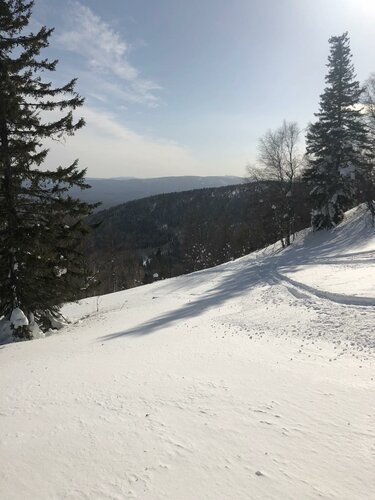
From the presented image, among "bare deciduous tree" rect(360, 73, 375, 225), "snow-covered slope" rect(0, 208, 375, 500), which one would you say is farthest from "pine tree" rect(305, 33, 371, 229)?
"snow-covered slope" rect(0, 208, 375, 500)

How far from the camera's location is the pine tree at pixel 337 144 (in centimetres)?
3081

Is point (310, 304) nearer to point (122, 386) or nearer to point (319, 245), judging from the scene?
point (122, 386)

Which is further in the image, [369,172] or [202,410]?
[369,172]

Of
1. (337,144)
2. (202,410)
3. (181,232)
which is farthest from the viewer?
(181,232)

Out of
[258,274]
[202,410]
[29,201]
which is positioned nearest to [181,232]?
[258,274]

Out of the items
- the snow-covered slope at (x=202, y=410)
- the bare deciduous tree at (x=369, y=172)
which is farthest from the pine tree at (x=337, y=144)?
the snow-covered slope at (x=202, y=410)

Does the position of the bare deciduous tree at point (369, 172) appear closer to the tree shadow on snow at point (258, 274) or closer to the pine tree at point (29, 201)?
the tree shadow on snow at point (258, 274)

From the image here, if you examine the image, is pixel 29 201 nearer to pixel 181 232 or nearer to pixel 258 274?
pixel 258 274

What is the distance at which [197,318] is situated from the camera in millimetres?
11352

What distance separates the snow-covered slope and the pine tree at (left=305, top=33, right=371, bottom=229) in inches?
927

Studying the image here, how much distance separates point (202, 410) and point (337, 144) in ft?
103

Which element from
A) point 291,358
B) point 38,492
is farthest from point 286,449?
point 291,358

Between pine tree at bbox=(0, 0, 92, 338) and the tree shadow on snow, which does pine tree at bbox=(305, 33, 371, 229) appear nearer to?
the tree shadow on snow

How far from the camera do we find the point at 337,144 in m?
31.0
